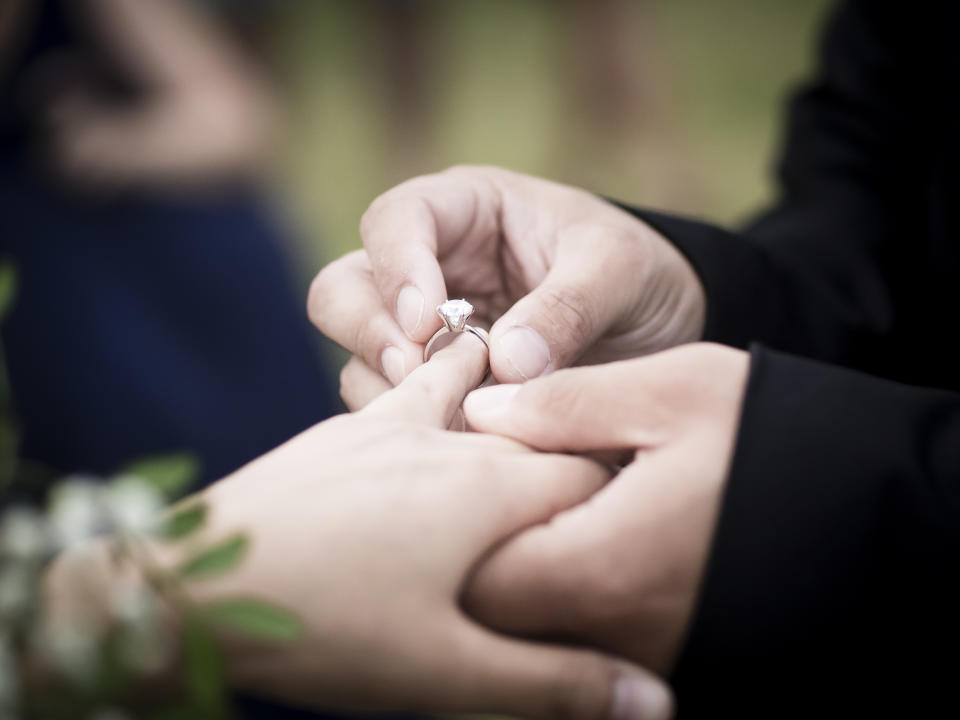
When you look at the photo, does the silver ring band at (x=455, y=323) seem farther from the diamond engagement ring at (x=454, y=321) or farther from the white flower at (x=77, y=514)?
the white flower at (x=77, y=514)

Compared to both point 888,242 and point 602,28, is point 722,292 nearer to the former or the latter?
point 888,242

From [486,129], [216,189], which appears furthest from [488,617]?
[486,129]

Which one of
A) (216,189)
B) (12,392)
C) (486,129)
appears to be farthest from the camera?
(486,129)

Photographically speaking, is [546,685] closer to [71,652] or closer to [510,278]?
[71,652]

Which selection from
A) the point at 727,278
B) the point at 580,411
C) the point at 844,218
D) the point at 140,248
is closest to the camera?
the point at 580,411

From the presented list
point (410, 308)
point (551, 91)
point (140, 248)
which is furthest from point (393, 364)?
point (551, 91)

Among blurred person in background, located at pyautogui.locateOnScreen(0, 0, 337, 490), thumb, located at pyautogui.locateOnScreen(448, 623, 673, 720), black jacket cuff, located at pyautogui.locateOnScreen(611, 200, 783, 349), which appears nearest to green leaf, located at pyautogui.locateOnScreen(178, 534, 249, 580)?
thumb, located at pyautogui.locateOnScreen(448, 623, 673, 720)
